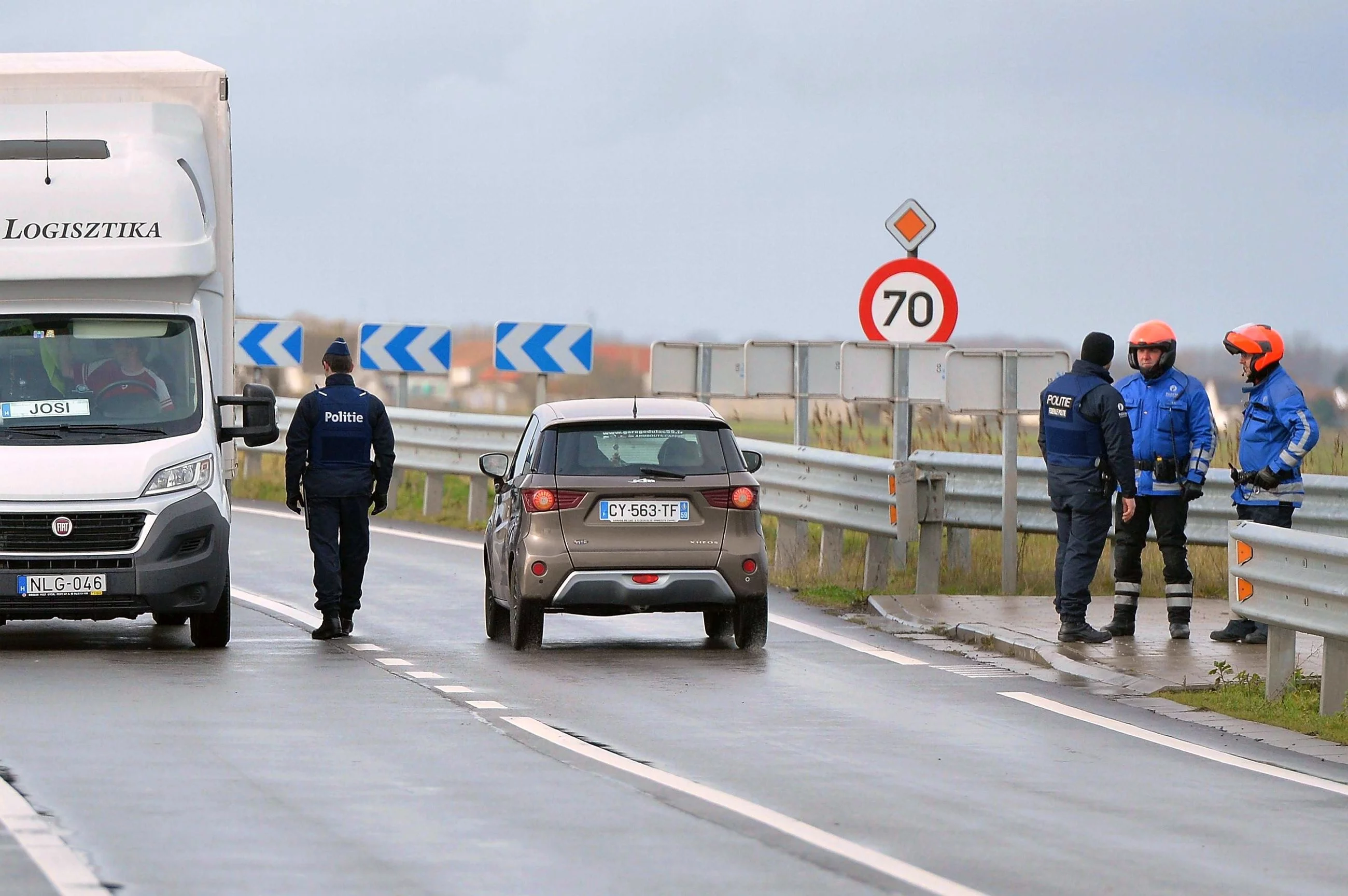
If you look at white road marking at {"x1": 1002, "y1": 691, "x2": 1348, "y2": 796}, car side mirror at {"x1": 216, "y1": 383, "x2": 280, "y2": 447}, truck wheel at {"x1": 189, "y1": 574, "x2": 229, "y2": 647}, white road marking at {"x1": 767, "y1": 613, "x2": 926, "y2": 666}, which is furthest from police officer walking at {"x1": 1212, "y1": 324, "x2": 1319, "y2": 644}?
truck wheel at {"x1": 189, "y1": 574, "x2": 229, "y2": 647}

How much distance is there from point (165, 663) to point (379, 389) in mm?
24899

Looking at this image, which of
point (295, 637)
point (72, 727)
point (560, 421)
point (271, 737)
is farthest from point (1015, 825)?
point (295, 637)

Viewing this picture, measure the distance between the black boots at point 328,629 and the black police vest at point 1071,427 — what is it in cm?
486

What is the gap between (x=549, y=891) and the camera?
25.0 feet

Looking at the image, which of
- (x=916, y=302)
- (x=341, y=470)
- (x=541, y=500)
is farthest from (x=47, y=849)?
(x=916, y=302)

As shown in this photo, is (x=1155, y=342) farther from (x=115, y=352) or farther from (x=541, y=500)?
(x=115, y=352)

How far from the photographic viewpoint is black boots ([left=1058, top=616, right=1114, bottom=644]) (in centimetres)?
1526

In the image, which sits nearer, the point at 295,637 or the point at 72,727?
the point at 72,727

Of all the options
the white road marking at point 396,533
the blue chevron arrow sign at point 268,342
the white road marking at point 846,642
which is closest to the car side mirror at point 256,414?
the white road marking at point 846,642

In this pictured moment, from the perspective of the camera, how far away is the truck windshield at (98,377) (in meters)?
14.9

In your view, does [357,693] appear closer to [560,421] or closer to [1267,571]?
[560,421]

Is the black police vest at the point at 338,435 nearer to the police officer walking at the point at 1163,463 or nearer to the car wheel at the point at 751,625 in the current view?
the car wheel at the point at 751,625

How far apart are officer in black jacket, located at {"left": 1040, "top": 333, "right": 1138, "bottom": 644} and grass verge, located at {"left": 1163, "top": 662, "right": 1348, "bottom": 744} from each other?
68.2 inches

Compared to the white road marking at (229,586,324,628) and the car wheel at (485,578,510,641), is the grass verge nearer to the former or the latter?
the car wheel at (485,578,510,641)
